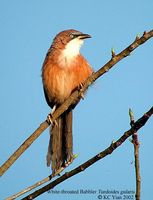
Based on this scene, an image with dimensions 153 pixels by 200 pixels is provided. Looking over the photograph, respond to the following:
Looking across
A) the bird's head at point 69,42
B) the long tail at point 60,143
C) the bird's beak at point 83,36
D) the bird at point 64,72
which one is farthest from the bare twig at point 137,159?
the bird's head at point 69,42

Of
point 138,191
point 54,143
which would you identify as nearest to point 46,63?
point 54,143

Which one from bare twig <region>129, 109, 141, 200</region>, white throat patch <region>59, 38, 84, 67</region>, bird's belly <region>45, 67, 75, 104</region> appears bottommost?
bare twig <region>129, 109, 141, 200</region>

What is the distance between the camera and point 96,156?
9.42ft

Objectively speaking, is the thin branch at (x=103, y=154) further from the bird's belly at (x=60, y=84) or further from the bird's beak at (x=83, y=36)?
the bird's beak at (x=83, y=36)

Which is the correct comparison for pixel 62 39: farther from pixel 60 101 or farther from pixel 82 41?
pixel 60 101

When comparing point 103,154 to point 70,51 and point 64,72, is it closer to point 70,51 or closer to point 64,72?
point 64,72

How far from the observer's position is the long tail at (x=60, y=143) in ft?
18.5

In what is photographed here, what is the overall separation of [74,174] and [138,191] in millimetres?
584

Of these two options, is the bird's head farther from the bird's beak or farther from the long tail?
the long tail

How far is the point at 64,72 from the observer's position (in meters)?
6.68

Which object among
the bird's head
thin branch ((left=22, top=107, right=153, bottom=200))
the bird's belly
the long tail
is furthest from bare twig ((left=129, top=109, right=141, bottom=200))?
the bird's head

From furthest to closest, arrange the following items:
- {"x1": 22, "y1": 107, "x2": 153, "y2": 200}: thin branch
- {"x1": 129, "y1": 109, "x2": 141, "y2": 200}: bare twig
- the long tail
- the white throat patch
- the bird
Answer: the white throat patch
the bird
the long tail
{"x1": 22, "y1": 107, "x2": 153, "y2": 200}: thin branch
{"x1": 129, "y1": 109, "x2": 141, "y2": 200}: bare twig

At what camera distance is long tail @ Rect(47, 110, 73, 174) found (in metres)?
5.63

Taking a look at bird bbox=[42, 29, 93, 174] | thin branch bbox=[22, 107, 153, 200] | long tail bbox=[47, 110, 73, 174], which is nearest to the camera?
thin branch bbox=[22, 107, 153, 200]
